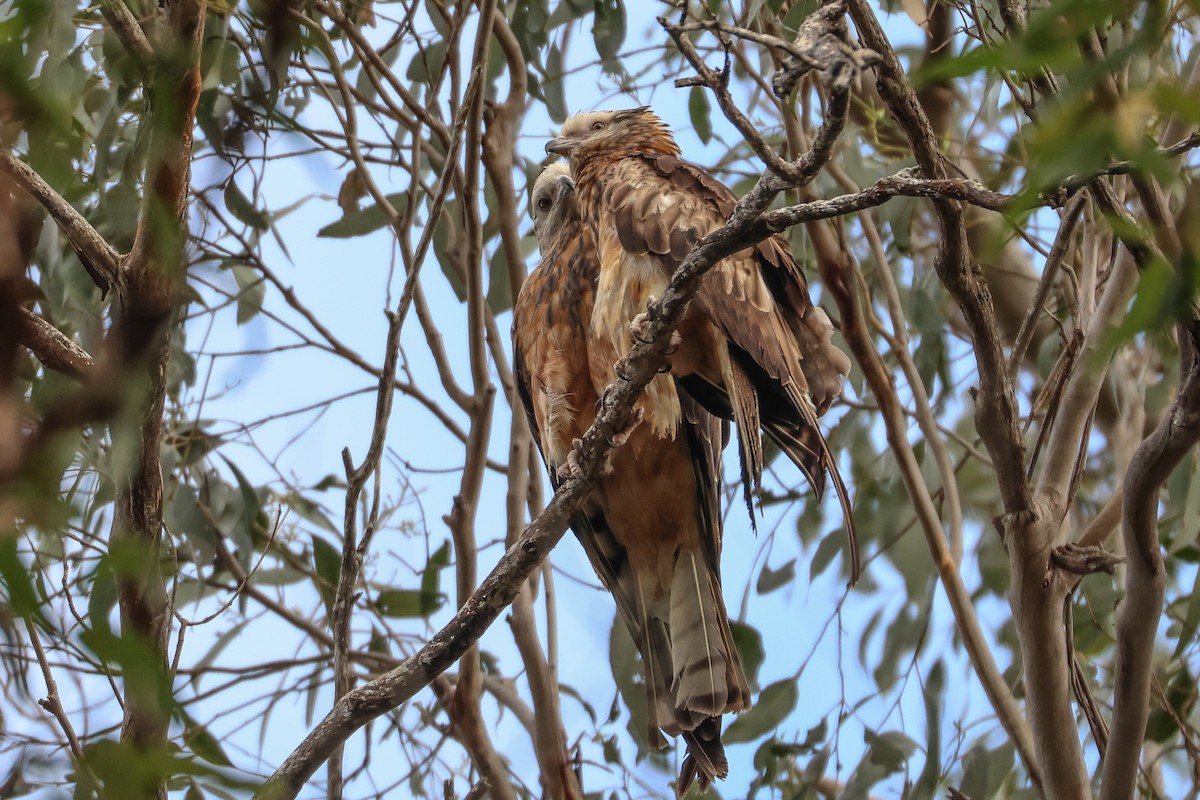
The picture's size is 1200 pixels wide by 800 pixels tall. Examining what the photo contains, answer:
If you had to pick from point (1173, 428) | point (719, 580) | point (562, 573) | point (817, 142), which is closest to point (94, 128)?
point (562, 573)

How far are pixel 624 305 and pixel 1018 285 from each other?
2540 mm

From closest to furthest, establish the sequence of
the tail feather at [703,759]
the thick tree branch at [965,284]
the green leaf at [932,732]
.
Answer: the thick tree branch at [965,284] → the tail feather at [703,759] → the green leaf at [932,732]

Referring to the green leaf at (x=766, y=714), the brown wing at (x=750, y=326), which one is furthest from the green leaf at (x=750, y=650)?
the brown wing at (x=750, y=326)

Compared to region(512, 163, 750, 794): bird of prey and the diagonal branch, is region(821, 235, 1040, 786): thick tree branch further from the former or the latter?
the diagonal branch

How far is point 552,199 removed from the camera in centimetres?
378

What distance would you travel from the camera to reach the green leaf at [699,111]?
379 cm

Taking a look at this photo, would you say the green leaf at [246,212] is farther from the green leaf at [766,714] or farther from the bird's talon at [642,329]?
the green leaf at [766,714]

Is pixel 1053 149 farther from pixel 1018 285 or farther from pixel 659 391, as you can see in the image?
pixel 1018 285

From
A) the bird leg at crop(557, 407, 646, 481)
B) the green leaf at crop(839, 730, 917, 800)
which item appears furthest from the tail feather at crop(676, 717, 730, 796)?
the bird leg at crop(557, 407, 646, 481)

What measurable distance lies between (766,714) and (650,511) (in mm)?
833

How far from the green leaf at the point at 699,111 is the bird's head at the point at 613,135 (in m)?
0.09

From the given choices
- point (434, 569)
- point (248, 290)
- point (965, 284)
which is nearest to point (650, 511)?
point (434, 569)

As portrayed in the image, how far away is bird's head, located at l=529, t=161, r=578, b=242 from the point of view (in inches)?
143

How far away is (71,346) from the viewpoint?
1.92 metres
